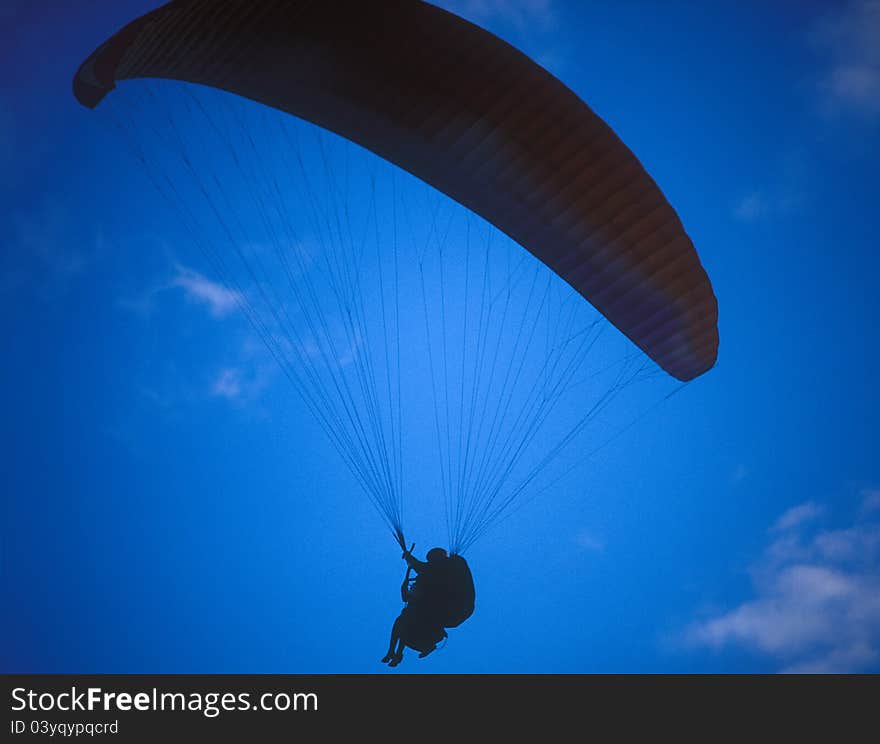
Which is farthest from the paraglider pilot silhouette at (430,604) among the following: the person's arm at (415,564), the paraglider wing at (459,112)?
the paraglider wing at (459,112)

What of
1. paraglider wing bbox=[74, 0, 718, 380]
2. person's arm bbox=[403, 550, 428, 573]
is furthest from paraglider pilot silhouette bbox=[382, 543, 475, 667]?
paraglider wing bbox=[74, 0, 718, 380]

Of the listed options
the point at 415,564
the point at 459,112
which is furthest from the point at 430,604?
the point at 459,112

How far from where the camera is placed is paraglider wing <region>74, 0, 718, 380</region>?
27.1ft

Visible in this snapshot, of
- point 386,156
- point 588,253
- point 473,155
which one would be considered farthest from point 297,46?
point 588,253

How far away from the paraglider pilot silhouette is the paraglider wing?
4.56 m

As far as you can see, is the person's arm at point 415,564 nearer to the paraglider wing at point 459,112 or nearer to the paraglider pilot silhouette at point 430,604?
the paraglider pilot silhouette at point 430,604

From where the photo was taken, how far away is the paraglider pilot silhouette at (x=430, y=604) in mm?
8992

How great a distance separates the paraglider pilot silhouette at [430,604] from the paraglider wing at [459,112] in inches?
180

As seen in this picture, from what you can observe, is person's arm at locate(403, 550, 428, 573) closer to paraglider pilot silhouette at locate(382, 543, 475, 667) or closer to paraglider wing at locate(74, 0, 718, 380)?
paraglider pilot silhouette at locate(382, 543, 475, 667)

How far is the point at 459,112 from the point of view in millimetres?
8750

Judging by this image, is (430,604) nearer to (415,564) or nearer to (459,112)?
(415,564)

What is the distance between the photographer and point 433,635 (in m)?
9.03

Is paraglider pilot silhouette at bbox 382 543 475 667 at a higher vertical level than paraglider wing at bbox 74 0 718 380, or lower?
lower
